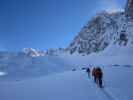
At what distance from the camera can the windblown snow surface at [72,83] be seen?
13.1 m

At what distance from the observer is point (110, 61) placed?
97.0 metres

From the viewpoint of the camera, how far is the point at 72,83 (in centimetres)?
1884

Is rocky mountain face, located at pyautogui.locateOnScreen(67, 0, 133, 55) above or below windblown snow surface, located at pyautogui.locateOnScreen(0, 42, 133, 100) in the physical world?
above

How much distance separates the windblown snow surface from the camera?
13.1 meters

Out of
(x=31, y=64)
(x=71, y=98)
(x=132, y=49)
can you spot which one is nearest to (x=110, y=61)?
(x=132, y=49)

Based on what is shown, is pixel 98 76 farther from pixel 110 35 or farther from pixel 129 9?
pixel 110 35

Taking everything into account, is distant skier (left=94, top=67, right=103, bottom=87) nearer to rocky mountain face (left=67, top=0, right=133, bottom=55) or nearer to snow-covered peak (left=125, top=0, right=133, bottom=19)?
rocky mountain face (left=67, top=0, right=133, bottom=55)

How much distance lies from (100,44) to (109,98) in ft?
524

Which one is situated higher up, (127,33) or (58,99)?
(127,33)

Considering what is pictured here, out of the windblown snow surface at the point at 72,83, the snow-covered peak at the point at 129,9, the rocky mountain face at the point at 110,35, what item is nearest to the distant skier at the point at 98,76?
the windblown snow surface at the point at 72,83

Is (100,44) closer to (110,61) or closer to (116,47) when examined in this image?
(116,47)

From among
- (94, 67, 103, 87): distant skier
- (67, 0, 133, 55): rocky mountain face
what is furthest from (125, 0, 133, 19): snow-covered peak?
(94, 67, 103, 87): distant skier

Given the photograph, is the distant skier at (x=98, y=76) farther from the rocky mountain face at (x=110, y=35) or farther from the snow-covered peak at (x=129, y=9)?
the snow-covered peak at (x=129, y=9)

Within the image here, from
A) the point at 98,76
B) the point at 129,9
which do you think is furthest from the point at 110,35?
the point at 98,76
